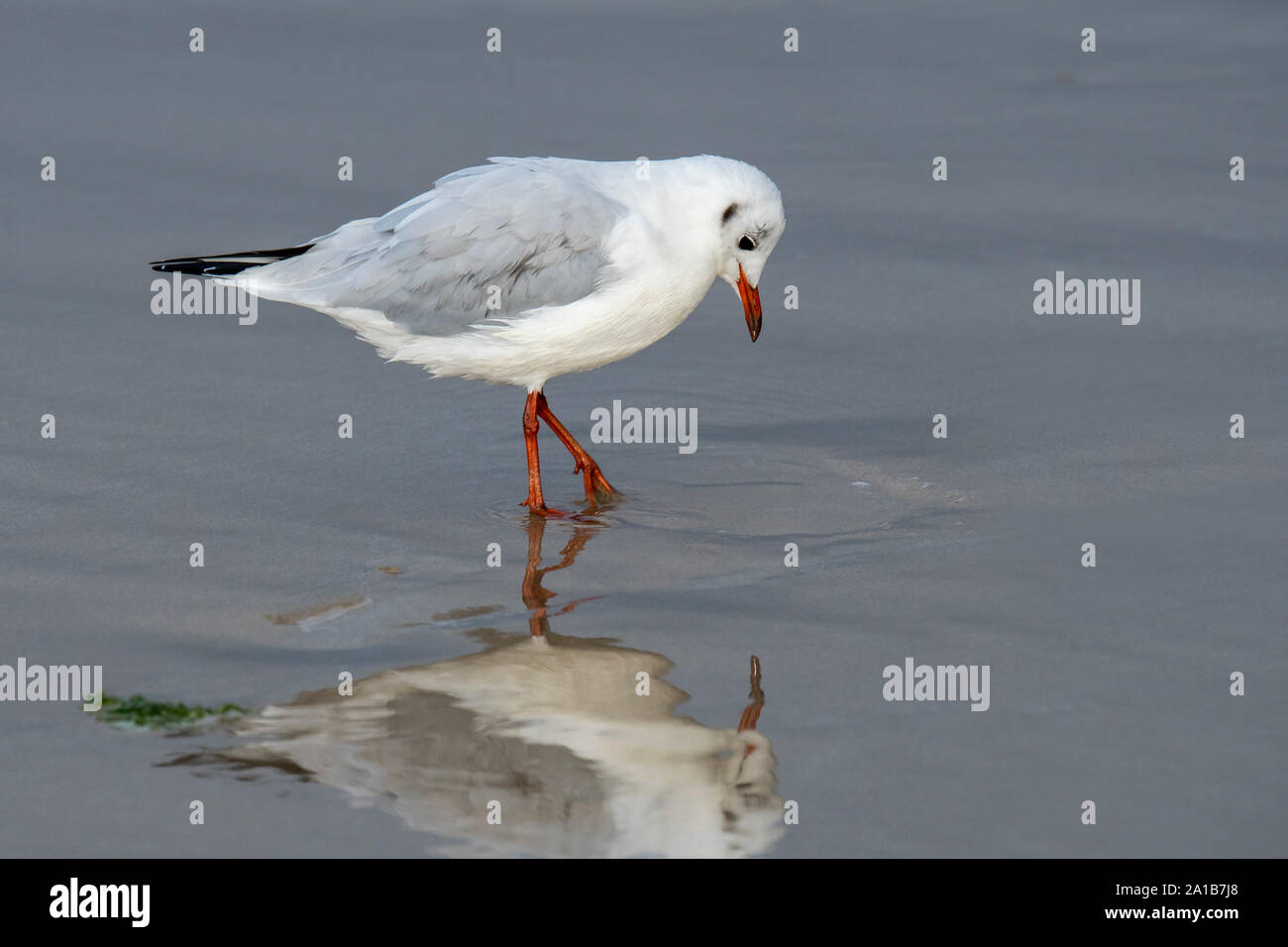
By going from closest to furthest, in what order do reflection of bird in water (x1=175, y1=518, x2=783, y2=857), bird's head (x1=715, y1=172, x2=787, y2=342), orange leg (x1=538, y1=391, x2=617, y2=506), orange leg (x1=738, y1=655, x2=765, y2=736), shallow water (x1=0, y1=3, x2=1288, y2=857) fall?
1. reflection of bird in water (x1=175, y1=518, x2=783, y2=857)
2. shallow water (x1=0, y1=3, x2=1288, y2=857)
3. orange leg (x1=738, y1=655, x2=765, y2=736)
4. bird's head (x1=715, y1=172, x2=787, y2=342)
5. orange leg (x1=538, y1=391, x2=617, y2=506)

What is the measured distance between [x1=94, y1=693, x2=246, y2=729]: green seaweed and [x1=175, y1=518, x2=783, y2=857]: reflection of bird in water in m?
0.11

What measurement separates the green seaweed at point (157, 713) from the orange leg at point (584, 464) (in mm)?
1874

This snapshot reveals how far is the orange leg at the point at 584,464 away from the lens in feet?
21.5

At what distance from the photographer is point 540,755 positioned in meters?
4.70

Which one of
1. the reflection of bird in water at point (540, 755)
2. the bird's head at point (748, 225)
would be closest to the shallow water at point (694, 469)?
the reflection of bird in water at point (540, 755)

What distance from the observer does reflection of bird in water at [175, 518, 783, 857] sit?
4.38m

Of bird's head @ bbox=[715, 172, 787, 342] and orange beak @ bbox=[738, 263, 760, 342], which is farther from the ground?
bird's head @ bbox=[715, 172, 787, 342]

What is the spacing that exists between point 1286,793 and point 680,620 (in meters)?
1.93

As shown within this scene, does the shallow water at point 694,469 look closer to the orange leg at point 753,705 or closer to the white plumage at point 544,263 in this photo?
the orange leg at point 753,705

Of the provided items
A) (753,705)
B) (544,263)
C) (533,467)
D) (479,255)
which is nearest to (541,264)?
(544,263)

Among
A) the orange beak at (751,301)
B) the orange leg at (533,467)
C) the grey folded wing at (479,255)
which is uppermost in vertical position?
the grey folded wing at (479,255)

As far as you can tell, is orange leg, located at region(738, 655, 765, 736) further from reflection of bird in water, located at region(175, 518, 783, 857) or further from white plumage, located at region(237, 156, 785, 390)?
white plumage, located at region(237, 156, 785, 390)

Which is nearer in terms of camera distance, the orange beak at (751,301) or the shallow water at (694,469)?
the shallow water at (694,469)

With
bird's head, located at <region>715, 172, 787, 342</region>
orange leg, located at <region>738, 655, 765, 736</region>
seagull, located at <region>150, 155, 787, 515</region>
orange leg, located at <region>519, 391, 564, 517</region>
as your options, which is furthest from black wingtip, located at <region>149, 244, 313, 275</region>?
orange leg, located at <region>738, 655, 765, 736</region>
